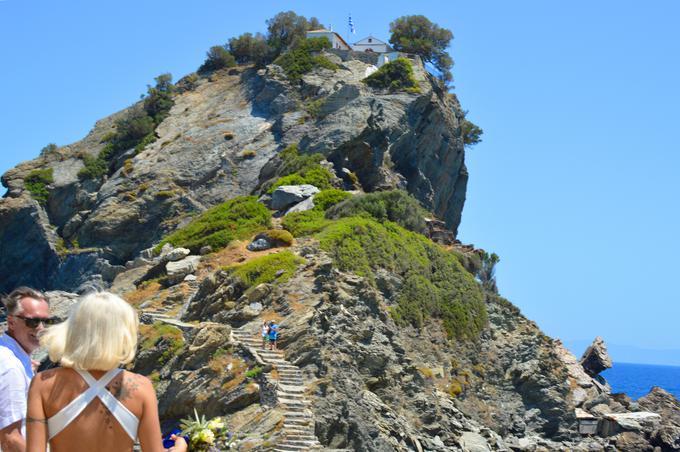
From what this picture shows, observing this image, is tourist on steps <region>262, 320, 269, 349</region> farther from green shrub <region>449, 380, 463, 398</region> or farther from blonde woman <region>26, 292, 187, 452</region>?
blonde woman <region>26, 292, 187, 452</region>

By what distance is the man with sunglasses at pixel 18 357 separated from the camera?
22.3ft

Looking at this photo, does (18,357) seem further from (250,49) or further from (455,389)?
(250,49)

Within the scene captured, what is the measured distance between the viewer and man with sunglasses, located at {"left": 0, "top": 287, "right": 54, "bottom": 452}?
6793mm

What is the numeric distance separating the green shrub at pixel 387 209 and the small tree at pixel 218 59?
29865mm

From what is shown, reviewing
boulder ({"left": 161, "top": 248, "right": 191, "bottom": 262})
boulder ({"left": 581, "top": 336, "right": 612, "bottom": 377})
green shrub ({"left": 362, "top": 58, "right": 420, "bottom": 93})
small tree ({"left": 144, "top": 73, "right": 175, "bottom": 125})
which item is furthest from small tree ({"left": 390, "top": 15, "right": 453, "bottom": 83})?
boulder ({"left": 161, "top": 248, "right": 191, "bottom": 262})

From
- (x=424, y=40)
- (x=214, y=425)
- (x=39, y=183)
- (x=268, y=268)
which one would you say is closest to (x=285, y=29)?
(x=424, y=40)

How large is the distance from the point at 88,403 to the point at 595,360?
66.5 meters

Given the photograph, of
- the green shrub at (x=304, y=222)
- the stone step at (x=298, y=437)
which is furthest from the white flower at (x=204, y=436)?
the green shrub at (x=304, y=222)

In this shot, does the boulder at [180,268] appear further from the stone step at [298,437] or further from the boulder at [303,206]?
the stone step at [298,437]

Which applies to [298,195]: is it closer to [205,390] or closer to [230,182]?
[230,182]

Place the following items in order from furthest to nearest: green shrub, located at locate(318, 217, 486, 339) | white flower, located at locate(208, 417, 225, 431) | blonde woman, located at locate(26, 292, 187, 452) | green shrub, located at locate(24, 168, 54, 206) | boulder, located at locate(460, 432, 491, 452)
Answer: green shrub, located at locate(24, 168, 54, 206)
green shrub, located at locate(318, 217, 486, 339)
boulder, located at locate(460, 432, 491, 452)
white flower, located at locate(208, 417, 225, 431)
blonde woman, located at locate(26, 292, 187, 452)

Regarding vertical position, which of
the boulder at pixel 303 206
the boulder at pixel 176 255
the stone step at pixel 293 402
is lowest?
the stone step at pixel 293 402

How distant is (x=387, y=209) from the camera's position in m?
52.7

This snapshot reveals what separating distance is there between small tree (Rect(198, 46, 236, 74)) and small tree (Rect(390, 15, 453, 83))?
13.2 meters
